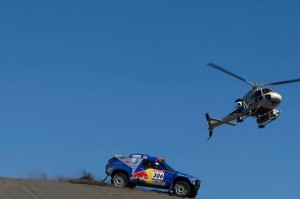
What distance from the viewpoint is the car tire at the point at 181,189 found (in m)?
21.6

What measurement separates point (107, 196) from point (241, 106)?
21271mm

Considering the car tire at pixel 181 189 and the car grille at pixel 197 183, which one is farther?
the car grille at pixel 197 183

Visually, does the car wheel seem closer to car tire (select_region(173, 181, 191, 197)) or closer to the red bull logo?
the red bull logo

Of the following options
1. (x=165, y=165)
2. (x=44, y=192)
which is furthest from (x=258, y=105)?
(x=44, y=192)

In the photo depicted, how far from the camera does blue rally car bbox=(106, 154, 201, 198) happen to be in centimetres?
2169

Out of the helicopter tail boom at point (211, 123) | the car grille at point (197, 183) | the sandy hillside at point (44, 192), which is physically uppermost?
the helicopter tail boom at point (211, 123)

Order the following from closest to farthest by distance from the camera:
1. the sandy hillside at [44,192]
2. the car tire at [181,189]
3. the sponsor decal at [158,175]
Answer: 1. the sandy hillside at [44,192]
2. the car tire at [181,189]
3. the sponsor decal at [158,175]

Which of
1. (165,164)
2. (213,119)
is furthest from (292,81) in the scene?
(165,164)

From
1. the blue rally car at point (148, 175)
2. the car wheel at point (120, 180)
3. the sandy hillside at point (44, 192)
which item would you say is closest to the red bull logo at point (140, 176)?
the blue rally car at point (148, 175)

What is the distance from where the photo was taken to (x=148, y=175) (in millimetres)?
22172

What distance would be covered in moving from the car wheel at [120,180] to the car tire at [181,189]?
6.93 ft

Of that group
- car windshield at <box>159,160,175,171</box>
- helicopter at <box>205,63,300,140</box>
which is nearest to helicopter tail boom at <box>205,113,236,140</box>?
helicopter at <box>205,63,300,140</box>

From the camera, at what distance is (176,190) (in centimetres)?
2172

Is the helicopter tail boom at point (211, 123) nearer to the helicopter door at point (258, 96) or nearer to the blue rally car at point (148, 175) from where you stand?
the helicopter door at point (258, 96)
